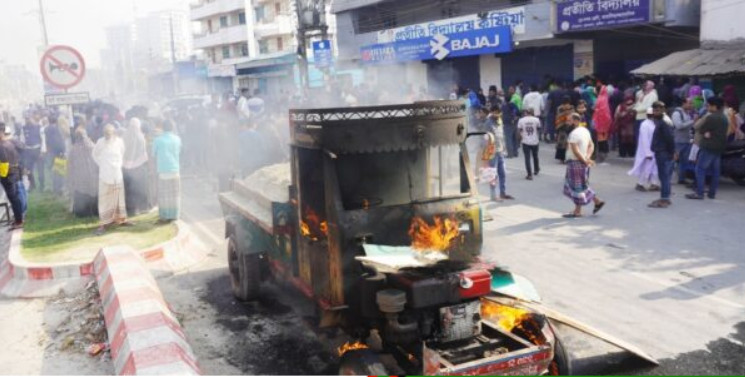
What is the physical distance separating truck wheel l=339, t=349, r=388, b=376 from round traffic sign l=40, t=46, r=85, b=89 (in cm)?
789

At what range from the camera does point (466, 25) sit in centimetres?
2553

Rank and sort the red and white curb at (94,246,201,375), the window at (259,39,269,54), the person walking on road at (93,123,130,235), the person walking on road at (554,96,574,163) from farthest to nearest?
the window at (259,39,269,54) → the person walking on road at (554,96,574,163) → the person walking on road at (93,123,130,235) → the red and white curb at (94,246,201,375)

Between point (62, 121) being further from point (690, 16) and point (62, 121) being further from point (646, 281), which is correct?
point (690, 16)

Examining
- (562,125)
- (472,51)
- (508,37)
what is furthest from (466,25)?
(562,125)

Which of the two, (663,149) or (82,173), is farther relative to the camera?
(82,173)

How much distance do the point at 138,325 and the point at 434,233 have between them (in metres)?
2.96

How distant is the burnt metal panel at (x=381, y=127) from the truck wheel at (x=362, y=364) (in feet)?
5.09

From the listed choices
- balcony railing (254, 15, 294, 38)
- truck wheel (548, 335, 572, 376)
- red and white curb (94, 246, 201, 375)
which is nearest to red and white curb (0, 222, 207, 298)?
red and white curb (94, 246, 201, 375)

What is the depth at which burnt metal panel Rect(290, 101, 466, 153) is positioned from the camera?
5.07m

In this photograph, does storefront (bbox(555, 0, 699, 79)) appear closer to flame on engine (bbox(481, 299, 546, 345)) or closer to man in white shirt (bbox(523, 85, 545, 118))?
man in white shirt (bbox(523, 85, 545, 118))

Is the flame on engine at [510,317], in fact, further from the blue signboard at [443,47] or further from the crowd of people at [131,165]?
the blue signboard at [443,47]

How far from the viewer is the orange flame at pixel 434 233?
17.1 ft

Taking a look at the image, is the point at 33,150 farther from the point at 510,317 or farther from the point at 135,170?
the point at 510,317

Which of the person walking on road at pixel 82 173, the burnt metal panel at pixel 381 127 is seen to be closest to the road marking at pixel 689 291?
the burnt metal panel at pixel 381 127
